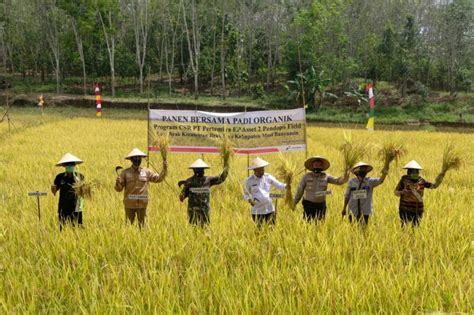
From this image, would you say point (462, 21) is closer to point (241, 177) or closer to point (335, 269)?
point (241, 177)

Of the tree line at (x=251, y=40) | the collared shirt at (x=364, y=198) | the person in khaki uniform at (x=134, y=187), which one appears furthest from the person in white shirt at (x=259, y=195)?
the tree line at (x=251, y=40)

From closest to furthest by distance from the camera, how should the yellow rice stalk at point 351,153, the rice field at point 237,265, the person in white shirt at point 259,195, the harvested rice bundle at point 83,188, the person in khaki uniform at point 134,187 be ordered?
the rice field at point 237,265 → the harvested rice bundle at point 83,188 → the yellow rice stalk at point 351,153 → the person in white shirt at point 259,195 → the person in khaki uniform at point 134,187

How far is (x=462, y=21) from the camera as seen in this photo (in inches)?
1537

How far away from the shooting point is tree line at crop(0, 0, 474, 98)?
128ft

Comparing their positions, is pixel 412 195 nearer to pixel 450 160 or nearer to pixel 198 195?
pixel 450 160

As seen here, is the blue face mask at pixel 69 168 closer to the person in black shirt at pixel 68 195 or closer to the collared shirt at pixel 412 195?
the person in black shirt at pixel 68 195

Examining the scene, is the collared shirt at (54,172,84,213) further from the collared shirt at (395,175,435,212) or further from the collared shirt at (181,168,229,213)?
the collared shirt at (395,175,435,212)

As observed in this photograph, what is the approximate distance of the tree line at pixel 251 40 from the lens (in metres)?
39.0

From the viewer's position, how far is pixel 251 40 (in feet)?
140

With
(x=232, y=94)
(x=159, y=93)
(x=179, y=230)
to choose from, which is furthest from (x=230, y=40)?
(x=179, y=230)

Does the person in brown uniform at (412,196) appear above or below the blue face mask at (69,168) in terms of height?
below

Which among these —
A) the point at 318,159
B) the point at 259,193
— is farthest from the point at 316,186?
the point at 259,193

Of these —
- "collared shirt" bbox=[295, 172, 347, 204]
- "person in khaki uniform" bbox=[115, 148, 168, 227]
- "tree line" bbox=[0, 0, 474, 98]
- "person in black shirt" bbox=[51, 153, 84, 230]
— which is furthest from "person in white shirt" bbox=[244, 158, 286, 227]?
"tree line" bbox=[0, 0, 474, 98]

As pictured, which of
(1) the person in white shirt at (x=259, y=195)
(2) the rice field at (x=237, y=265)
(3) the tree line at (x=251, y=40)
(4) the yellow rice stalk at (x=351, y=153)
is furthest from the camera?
(3) the tree line at (x=251, y=40)
